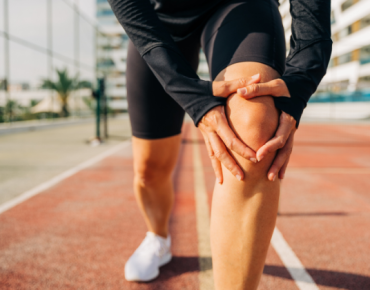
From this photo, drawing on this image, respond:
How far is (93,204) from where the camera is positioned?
2943 mm

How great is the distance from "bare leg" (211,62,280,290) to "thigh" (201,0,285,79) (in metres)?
0.10

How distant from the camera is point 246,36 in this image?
105 centimetres

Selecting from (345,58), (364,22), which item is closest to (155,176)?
(345,58)

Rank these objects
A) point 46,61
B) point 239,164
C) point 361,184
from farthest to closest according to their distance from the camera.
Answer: point 46,61 < point 361,184 < point 239,164

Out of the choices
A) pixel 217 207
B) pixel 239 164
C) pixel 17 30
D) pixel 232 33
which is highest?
pixel 17 30

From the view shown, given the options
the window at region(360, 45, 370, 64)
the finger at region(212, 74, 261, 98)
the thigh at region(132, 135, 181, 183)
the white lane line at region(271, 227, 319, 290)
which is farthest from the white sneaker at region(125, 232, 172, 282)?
the window at region(360, 45, 370, 64)

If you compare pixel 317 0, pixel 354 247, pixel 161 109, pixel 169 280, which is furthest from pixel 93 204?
pixel 317 0

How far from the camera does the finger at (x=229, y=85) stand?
35.2 inches

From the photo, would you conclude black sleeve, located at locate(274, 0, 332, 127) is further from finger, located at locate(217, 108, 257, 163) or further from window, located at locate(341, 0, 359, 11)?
window, located at locate(341, 0, 359, 11)

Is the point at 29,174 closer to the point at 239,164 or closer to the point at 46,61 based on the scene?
the point at 239,164

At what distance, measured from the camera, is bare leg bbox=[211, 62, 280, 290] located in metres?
0.89

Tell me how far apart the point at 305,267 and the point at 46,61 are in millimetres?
13478

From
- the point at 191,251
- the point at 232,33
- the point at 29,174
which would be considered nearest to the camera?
the point at 232,33

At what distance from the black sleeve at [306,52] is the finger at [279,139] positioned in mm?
32
